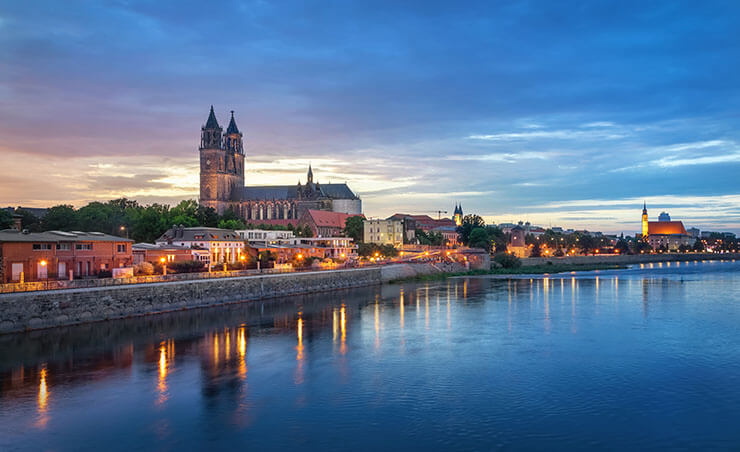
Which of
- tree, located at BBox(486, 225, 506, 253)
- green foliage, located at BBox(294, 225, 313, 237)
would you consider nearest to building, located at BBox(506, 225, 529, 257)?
tree, located at BBox(486, 225, 506, 253)

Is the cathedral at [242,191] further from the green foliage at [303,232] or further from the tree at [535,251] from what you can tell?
the tree at [535,251]

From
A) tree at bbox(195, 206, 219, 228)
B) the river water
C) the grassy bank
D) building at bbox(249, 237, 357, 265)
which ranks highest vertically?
tree at bbox(195, 206, 219, 228)

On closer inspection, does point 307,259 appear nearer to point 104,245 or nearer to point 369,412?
point 104,245

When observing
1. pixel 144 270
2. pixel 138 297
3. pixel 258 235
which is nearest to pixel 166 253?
pixel 144 270

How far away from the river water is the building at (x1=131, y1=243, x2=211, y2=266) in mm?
14453

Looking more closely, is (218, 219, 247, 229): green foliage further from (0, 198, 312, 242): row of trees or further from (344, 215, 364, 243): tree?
(344, 215, 364, 243): tree

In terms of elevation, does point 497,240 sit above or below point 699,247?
above

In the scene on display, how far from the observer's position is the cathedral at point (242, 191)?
146 m

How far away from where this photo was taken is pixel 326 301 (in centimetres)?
5097

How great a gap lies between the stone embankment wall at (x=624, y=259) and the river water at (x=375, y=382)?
238ft

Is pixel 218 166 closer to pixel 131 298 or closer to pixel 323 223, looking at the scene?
pixel 323 223

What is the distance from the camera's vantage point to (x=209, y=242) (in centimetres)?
6469

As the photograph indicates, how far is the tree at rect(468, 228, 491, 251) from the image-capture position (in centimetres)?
11559

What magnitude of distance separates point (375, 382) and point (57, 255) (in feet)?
94.2
